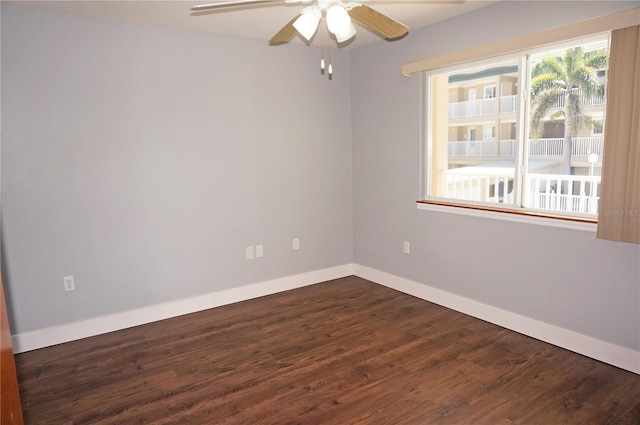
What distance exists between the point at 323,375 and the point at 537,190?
206cm

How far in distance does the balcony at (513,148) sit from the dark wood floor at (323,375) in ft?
4.38

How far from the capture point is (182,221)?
11.9 ft

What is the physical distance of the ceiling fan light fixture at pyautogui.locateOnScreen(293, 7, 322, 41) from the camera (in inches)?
77.8

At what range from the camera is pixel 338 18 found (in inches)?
75.2

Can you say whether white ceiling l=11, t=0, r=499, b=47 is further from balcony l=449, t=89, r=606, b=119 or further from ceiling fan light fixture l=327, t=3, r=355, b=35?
ceiling fan light fixture l=327, t=3, r=355, b=35

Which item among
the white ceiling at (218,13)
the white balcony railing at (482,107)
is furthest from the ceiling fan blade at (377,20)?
the white balcony railing at (482,107)

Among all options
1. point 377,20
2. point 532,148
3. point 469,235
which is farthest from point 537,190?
point 377,20

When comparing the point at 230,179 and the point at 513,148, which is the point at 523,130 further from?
the point at 230,179

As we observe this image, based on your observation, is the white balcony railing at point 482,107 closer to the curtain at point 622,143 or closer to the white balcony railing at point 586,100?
the white balcony railing at point 586,100

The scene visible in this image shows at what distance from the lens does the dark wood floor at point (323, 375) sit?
7.39 ft

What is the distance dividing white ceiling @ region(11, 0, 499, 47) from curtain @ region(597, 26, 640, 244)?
102cm

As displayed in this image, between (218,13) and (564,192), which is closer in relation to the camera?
(564,192)

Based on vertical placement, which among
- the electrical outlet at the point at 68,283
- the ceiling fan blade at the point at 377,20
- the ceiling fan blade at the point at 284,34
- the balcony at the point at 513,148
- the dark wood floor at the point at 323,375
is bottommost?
the dark wood floor at the point at 323,375

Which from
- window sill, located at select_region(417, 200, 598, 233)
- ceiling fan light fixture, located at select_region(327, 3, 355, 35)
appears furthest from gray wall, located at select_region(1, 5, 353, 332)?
ceiling fan light fixture, located at select_region(327, 3, 355, 35)
